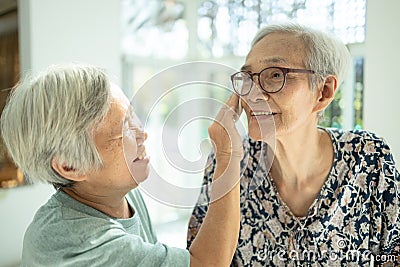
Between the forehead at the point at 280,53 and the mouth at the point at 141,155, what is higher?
the forehead at the point at 280,53

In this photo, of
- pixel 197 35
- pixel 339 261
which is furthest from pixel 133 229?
pixel 197 35

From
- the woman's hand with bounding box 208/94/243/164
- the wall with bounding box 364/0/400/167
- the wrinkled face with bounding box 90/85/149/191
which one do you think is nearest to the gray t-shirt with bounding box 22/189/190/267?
the wrinkled face with bounding box 90/85/149/191

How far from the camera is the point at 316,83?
4.23 feet

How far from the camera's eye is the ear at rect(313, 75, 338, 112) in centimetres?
131

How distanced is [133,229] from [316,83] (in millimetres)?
692

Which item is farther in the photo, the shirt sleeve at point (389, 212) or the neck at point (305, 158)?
the neck at point (305, 158)

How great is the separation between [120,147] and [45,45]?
1.86 meters

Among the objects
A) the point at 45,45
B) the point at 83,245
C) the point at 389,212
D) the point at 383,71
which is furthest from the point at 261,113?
the point at 45,45

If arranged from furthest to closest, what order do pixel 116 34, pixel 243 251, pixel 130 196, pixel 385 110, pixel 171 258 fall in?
pixel 116 34
pixel 385 110
pixel 243 251
pixel 130 196
pixel 171 258

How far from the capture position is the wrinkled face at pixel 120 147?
100 centimetres

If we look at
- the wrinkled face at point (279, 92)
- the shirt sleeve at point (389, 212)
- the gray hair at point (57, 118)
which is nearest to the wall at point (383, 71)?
the shirt sleeve at point (389, 212)

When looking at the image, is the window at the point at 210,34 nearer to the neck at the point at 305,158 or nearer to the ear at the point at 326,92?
the neck at the point at 305,158

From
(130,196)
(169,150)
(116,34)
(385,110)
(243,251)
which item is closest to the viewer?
(169,150)

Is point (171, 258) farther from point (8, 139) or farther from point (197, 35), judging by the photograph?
point (197, 35)
